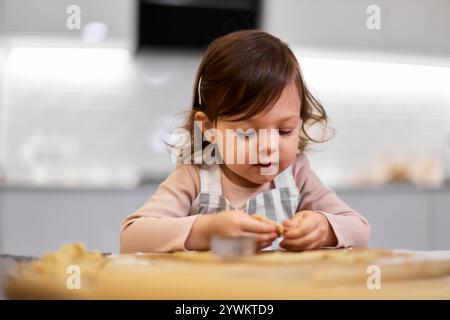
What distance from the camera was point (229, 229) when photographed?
0.51 meters

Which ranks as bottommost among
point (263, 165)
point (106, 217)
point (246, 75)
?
point (106, 217)

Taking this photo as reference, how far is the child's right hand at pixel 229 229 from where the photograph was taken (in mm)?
495

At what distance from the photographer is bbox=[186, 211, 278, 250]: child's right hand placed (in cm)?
50

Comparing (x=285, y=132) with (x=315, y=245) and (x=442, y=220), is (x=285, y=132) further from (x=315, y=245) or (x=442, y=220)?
(x=442, y=220)

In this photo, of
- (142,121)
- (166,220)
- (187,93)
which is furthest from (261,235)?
(142,121)

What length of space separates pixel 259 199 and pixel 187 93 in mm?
397

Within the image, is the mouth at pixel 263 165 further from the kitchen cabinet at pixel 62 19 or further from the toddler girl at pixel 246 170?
the kitchen cabinet at pixel 62 19

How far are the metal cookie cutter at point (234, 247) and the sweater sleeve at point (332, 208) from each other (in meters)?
0.14

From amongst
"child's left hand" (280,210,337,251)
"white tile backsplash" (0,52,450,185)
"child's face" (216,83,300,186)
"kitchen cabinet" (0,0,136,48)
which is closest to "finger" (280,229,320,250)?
"child's left hand" (280,210,337,251)

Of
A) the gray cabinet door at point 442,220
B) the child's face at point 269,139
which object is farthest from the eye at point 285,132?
the gray cabinet door at point 442,220

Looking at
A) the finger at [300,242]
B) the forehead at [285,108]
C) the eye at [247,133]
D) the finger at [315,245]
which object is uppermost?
the forehead at [285,108]

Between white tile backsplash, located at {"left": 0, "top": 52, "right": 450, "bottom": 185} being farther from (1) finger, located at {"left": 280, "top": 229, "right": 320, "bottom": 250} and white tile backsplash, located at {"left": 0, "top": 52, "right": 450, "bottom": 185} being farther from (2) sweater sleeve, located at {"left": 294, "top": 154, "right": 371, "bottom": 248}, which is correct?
(1) finger, located at {"left": 280, "top": 229, "right": 320, "bottom": 250}

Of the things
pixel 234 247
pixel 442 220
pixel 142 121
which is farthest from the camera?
pixel 142 121
